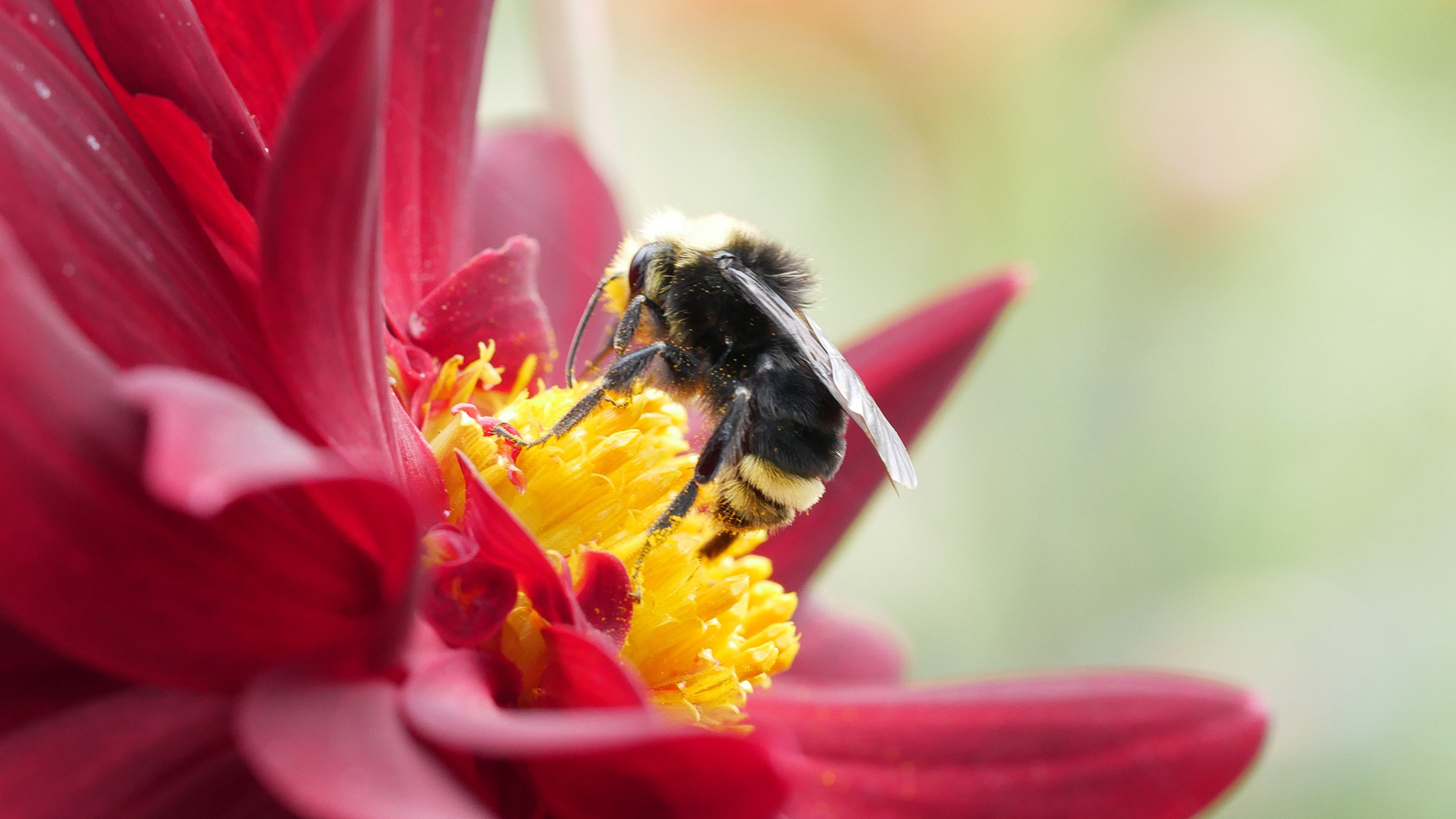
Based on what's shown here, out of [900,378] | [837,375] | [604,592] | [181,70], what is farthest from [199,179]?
[900,378]

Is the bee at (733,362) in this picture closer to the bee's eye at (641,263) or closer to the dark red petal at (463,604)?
the bee's eye at (641,263)

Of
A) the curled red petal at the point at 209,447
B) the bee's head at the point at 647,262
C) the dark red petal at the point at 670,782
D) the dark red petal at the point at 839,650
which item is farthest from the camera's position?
the dark red petal at the point at 839,650

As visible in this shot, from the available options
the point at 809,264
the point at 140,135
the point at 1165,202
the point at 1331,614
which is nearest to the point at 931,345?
the point at 809,264

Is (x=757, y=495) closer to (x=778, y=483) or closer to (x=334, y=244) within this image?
(x=778, y=483)

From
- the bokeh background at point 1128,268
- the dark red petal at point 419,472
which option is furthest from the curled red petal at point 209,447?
the bokeh background at point 1128,268

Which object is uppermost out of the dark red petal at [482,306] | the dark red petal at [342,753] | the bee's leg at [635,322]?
the dark red petal at [482,306]

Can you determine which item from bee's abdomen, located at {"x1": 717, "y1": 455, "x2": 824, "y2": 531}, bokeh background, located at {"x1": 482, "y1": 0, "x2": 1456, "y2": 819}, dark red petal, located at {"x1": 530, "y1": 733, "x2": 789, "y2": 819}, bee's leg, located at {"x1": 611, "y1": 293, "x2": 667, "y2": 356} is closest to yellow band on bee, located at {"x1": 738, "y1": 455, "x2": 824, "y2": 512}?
bee's abdomen, located at {"x1": 717, "y1": 455, "x2": 824, "y2": 531}

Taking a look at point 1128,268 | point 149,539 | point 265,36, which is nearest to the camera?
point 149,539
